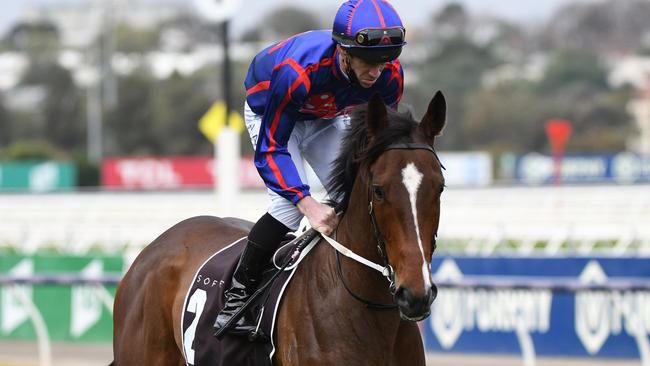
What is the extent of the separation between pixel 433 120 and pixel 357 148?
1.00 feet

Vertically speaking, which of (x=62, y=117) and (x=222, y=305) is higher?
(x=222, y=305)

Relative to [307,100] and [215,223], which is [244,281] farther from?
[215,223]

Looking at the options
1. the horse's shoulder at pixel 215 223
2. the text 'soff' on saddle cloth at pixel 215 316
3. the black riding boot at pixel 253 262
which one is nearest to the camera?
the text 'soff' on saddle cloth at pixel 215 316

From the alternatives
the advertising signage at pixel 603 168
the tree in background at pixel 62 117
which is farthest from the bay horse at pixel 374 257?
the tree in background at pixel 62 117

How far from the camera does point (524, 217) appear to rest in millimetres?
19906

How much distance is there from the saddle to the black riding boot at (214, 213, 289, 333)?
0.13 ft

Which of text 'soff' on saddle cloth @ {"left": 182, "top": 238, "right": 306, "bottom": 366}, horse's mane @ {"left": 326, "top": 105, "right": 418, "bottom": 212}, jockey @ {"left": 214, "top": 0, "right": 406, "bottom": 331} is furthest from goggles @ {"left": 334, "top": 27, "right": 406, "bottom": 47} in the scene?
text 'soff' on saddle cloth @ {"left": 182, "top": 238, "right": 306, "bottom": 366}

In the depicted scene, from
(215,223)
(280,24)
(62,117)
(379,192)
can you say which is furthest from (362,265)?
(280,24)

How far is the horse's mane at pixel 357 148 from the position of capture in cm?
398

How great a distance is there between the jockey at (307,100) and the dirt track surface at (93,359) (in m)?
6.22

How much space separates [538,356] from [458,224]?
22.4 ft

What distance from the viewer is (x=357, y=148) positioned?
416 centimetres

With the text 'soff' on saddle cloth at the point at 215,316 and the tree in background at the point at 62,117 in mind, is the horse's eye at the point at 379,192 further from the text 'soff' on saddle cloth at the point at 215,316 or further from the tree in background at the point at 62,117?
the tree in background at the point at 62,117

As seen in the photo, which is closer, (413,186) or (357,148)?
(413,186)
